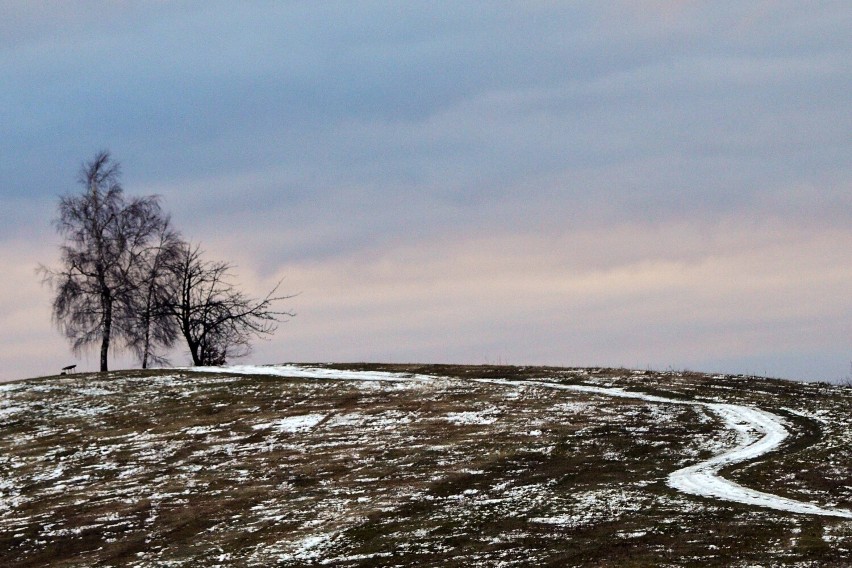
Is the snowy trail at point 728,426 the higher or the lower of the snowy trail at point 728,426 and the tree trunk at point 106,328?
the lower

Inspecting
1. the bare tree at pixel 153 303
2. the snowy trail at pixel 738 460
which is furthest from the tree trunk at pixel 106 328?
the snowy trail at pixel 738 460

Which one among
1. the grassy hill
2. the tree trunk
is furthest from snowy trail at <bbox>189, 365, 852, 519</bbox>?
the tree trunk

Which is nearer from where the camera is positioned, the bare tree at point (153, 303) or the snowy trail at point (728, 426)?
the snowy trail at point (728, 426)

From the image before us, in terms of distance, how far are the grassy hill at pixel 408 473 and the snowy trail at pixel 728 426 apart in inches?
19.1

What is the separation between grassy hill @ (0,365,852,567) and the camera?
23188 mm

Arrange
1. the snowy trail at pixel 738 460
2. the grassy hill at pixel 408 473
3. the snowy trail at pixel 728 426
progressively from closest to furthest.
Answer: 1. the grassy hill at pixel 408 473
2. the snowy trail at pixel 738 460
3. the snowy trail at pixel 728 426

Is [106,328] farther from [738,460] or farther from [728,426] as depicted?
[738,460]

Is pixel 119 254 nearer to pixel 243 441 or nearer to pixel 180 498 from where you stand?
pixel 243 441

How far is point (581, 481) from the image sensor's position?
1145 inches

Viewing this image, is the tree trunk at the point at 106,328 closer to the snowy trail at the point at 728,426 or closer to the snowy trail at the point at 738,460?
the snowy trail at the point at 728,426

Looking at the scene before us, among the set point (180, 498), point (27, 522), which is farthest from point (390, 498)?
point (27, 522)

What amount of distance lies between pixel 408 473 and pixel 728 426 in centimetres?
1246

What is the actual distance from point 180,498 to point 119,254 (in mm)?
36883

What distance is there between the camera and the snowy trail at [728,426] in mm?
25500
